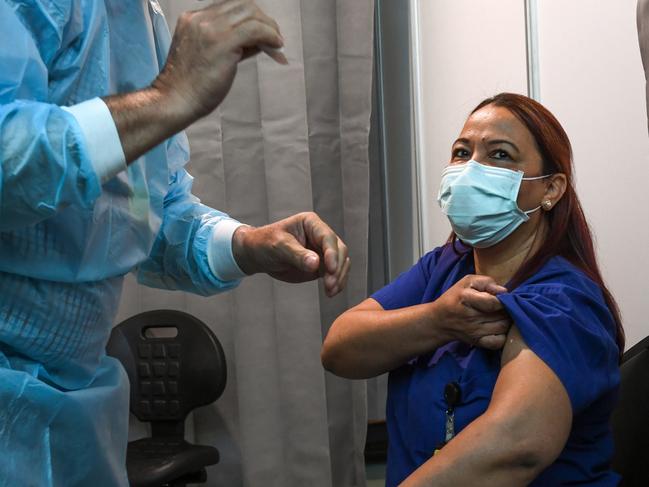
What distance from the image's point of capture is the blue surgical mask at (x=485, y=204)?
1.71 meters

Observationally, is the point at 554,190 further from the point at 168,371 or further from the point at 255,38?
the point at 168,371

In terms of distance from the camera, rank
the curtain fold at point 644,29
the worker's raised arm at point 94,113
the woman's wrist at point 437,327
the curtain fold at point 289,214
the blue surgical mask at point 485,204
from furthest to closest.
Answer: the curtain fold at point 289,214 → the blue surgical mask at point 485,204 → the woman's wrist at point 437,327 → the curtain fold at point 644,29 → the worker's raised arm at point 94,113

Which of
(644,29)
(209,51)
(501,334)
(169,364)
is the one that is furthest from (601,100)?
(209,51)

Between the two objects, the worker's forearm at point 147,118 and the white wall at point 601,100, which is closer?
the worker's forearm at point 147,118

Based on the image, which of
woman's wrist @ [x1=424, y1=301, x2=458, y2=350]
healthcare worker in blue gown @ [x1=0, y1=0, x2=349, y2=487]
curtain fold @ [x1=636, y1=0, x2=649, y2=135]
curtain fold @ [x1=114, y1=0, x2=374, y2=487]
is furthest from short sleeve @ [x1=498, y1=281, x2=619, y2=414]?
curtain fold @ [x1=114, y1=0, x2=374, y2=487]

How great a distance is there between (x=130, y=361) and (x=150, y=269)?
1233 mm

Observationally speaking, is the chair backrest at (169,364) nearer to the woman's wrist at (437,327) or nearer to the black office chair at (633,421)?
the woman's wrist at (437,327)

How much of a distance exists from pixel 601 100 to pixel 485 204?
0.63 metres

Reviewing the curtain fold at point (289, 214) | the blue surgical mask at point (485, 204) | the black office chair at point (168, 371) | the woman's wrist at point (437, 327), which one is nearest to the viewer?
the woman's wrist at point (437, 327)

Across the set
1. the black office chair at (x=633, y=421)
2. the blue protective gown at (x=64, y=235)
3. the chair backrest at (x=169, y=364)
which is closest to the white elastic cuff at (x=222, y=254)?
the blue protective gown at (x=64, y=235)

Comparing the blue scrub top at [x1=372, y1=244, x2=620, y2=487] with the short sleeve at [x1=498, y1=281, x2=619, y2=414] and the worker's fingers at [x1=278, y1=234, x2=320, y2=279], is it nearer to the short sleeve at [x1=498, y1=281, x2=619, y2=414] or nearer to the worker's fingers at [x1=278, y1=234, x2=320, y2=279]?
the short sleeve at [x1=498, y1=281, x2=619, y2=414]

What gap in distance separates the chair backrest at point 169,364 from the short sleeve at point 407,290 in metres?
0.73

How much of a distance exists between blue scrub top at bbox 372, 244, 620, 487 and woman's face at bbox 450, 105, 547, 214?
0.50 feet

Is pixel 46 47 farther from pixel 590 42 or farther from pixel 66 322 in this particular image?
pixel 590 42
